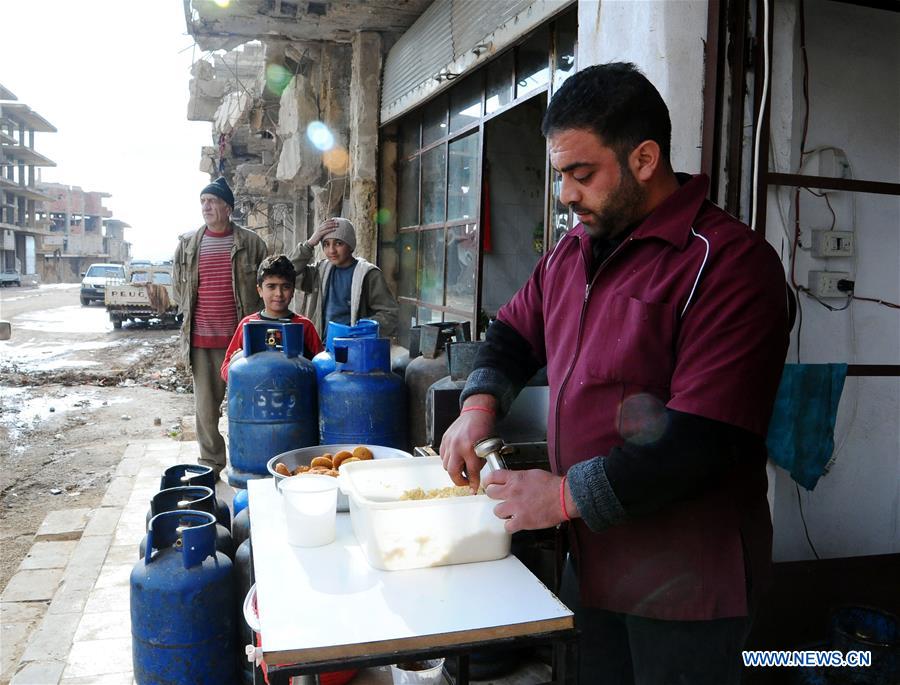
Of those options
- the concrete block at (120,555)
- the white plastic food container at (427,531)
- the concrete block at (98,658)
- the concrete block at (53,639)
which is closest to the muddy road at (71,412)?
the concrete block at (120,555)

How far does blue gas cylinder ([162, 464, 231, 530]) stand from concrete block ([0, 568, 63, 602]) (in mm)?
1281

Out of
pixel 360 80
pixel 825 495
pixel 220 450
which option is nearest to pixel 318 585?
pixel 825 495

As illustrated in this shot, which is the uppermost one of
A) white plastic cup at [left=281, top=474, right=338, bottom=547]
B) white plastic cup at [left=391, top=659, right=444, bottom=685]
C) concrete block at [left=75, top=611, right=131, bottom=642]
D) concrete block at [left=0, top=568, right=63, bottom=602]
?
white plastic cup at [left=281, top=474, right=338, bottom=547]

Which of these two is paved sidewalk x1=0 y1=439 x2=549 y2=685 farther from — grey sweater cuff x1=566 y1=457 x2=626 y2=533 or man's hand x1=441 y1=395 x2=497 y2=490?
grey sweater cuff x1=566 y1=457 x2=626 y2=533

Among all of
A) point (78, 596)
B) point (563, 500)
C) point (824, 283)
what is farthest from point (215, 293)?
point (563, 500)

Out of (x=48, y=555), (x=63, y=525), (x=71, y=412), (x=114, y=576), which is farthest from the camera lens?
(x=71, y=412)

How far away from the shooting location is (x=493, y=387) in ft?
6.75

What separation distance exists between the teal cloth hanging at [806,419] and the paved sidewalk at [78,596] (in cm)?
298

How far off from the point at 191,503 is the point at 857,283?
3.29 metres

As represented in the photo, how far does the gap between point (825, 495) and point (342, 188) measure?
20.1 ft

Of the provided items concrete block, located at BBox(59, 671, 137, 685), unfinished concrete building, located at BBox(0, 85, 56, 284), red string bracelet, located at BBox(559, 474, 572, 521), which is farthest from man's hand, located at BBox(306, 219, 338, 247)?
unfinished concrete building, located at BBox(0, 85, 56, 284)

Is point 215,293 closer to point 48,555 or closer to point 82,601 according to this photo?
point 48,555

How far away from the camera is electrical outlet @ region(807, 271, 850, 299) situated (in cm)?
339

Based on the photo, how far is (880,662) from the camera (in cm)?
285
